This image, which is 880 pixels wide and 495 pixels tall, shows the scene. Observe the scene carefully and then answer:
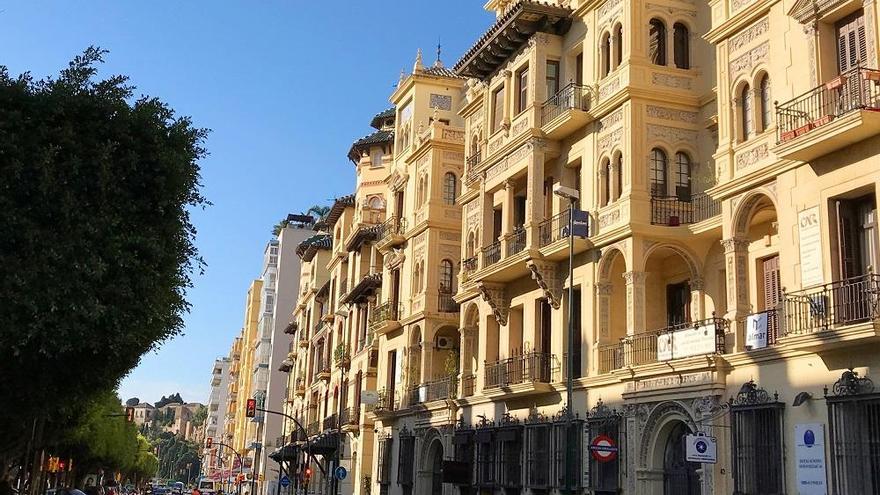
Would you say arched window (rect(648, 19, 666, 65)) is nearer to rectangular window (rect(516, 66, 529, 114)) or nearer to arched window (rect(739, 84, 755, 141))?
arched window (rect(739, 84, 755, 141))

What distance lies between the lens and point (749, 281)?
2238cm

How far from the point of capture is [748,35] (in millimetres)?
22875

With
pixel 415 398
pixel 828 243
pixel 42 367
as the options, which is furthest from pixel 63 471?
pixel 828 243

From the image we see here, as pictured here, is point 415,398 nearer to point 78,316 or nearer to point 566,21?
point 566,21

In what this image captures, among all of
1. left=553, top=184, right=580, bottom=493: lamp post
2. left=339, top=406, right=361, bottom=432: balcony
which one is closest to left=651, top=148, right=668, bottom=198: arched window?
left=553, top=184, right=580, bottom=493: lamp post

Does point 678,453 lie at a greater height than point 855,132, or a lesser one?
lesser

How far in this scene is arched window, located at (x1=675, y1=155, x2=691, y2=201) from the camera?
26.8 meters

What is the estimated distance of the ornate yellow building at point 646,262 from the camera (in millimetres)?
19141

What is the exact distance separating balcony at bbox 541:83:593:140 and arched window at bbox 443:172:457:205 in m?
11.9

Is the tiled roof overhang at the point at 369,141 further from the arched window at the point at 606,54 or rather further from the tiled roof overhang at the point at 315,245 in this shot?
the arched window at the point at 606,54

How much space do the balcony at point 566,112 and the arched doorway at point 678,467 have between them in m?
10.1

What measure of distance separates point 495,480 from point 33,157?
18.4 m

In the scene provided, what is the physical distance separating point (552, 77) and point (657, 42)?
503 cm

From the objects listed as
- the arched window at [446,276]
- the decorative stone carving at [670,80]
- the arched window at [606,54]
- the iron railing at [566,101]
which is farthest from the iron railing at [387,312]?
the decorative stone carving at [670,80]
